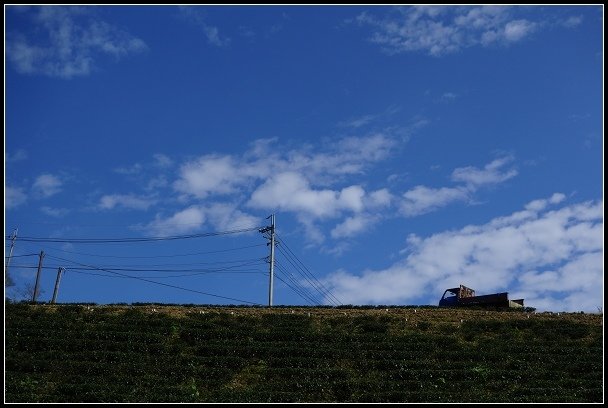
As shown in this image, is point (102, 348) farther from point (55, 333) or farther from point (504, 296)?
point (504, 296)

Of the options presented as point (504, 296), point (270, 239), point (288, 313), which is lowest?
point (288, 313)

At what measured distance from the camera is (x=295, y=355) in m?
24.6

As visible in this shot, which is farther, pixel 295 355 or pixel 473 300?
pixel 473 300

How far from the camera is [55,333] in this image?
26.2 metres

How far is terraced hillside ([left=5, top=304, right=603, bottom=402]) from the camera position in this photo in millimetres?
20109

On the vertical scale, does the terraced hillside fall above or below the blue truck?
below

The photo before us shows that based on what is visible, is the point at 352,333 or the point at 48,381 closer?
the point at 48,381

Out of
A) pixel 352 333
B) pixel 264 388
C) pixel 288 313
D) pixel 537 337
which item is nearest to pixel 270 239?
pixel 288 313

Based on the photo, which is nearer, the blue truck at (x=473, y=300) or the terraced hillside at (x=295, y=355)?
the terraced hillside at (x=295, y=355)

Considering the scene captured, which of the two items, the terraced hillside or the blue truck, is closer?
the terraced hillside

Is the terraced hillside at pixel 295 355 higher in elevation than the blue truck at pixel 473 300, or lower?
lower

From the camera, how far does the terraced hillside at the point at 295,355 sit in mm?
20109

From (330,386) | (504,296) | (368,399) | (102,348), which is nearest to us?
(368,399)

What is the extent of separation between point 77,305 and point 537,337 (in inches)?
865
